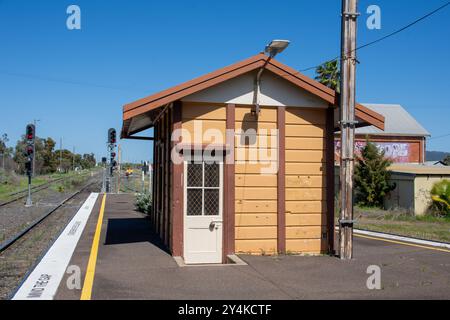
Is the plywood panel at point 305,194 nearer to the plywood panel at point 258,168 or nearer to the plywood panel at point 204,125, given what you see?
the plywood panel at point 258,168

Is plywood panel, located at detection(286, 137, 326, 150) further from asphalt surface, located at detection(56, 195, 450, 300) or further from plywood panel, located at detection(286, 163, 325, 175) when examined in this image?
asphalt surface, located at detection(56, 195, 450, 300)

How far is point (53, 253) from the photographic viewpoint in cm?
1081

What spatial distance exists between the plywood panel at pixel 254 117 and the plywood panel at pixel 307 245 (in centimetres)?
241

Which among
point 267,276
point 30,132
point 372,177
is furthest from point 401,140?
point 267,276

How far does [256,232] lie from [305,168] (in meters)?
1.60

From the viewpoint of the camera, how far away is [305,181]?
34.2 feet

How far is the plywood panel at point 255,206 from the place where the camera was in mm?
10094

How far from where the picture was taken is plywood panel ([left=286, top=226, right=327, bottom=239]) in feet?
33.8

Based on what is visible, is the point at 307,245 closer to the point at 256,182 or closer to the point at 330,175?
the point at 330,175

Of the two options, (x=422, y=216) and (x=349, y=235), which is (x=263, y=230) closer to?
(x=349, y=235)

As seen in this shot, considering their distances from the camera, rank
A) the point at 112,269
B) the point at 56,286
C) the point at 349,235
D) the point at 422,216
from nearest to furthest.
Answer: the point at 56,286, the point at 112,269, the point at 349,235, the point at 422,216

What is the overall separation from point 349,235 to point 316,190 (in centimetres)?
121

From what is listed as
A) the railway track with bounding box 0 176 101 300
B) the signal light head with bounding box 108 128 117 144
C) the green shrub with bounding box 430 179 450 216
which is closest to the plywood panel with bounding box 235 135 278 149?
the railway track with bounding box 0 176 101 300
